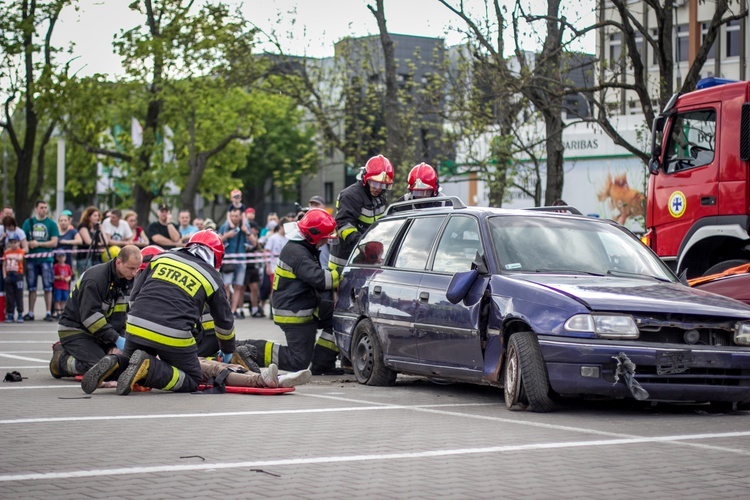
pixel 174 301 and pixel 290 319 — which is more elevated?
pixel 174 301

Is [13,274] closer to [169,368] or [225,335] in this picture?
[225,335]

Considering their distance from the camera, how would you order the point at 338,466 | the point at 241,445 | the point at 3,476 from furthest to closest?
the point at 241,445 → the point at 338,466 → the point at 3,476

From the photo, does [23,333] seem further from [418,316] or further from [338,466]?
[338,466]

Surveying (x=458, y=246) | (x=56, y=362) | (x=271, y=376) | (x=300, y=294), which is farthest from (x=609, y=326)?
(x=56, y=362)

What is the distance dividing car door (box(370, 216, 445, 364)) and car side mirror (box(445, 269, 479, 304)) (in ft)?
2.90

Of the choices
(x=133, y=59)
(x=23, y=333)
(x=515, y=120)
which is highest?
(x=133, y=59)

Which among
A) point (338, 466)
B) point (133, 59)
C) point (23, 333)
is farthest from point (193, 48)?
point (338, 466)

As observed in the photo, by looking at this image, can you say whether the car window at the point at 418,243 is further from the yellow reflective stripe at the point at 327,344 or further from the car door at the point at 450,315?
the yellow reflective stripe at the point at 327,344

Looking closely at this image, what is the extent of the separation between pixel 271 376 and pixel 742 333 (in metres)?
3.99

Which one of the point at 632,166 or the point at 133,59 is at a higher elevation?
the point at 133,59

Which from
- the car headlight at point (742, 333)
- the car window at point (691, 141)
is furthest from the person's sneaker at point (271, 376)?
the car window at point (691, 141)

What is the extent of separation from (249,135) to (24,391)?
33.5 m

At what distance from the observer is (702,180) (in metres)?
13.7

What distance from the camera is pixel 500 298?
9.40m
